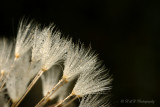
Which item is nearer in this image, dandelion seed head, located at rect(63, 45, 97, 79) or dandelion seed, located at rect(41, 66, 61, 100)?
dandelion seed head, located at rect(63, 45, 97, 79)

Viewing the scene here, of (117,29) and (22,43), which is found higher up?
(22,43)

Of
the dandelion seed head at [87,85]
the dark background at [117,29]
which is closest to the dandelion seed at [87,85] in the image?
the dandelion seed head at [87,85]

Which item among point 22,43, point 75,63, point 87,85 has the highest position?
point 22,43

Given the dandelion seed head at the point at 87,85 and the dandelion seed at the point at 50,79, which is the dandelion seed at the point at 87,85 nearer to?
the dandelion seed head at the point at 87,85

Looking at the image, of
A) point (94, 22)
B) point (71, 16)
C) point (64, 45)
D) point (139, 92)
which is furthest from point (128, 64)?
point (64, 45)

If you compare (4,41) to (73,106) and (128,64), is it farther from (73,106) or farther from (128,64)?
(128,64)

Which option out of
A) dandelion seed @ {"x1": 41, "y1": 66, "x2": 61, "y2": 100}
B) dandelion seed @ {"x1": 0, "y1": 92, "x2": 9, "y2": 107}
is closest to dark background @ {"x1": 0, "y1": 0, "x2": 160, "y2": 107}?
dandelion seed @ {"x1": 41, "y1": 66, "x2": 61, "y2": 100}

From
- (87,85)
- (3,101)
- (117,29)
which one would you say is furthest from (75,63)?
(117,29)

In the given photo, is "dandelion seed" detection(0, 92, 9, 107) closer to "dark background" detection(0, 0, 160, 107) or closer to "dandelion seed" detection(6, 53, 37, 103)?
"dandelion seed" detection(6, 53, 37, 103)

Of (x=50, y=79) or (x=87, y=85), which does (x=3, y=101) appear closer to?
(x=50, y=79)
